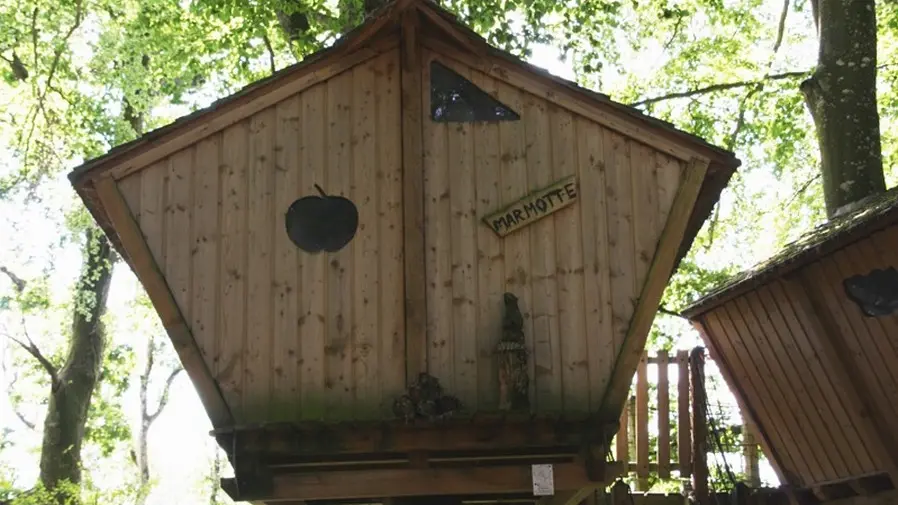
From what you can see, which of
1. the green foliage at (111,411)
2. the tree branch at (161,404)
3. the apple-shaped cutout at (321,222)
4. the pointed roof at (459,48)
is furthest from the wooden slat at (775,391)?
the tree branch at (161,404)

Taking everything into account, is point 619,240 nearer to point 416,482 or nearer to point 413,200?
point 413,200

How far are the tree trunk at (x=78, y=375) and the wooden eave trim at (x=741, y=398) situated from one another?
10014 millimetres

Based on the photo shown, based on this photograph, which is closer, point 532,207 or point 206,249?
point 206,249

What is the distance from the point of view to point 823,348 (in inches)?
402

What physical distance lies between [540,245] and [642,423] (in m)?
4.16

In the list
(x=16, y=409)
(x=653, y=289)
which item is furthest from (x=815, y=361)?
(x=16, y=409)

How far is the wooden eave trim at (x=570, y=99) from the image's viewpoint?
8328 mm

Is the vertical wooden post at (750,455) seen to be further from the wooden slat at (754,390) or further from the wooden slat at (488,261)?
the wooden slat at (488,261)

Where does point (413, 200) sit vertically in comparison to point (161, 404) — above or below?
below

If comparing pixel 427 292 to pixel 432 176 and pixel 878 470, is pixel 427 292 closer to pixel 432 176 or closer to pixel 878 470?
pixel 432 176

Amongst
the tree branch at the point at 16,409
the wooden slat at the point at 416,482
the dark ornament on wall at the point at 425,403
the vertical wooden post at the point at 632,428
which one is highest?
the tree branch at the point at 16,409

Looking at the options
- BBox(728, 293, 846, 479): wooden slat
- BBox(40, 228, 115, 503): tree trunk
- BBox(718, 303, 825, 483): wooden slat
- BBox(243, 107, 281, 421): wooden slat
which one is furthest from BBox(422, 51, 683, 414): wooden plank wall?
BBox(40, 228, 115, 503): tree trunk

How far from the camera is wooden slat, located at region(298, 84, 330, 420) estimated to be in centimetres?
801

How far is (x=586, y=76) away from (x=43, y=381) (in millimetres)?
18318
